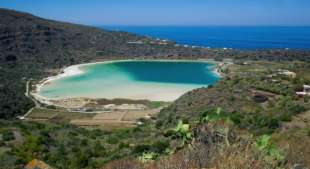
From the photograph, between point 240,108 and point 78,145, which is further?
point 240,108

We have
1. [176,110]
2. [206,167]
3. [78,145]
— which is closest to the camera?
[206,167]

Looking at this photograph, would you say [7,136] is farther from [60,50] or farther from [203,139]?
[60,50]

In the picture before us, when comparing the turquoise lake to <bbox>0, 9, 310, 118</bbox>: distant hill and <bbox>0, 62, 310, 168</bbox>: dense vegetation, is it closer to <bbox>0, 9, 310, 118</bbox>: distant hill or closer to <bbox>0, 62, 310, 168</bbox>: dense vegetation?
<bbox>0, 9, 310, 118</bbox>: distant hill

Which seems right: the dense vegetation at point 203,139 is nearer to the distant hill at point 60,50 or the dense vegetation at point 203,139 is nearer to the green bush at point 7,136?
the green bush at point 7,136

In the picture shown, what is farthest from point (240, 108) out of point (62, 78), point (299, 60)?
point (299, 60)

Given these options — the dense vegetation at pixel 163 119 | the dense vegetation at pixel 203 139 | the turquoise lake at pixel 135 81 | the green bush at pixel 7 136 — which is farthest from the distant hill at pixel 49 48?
the green bush at pixel 7 136

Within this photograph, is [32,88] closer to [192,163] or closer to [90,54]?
[90,54]

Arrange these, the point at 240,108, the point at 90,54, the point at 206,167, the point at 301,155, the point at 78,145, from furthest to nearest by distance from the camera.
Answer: the point at 90,54 → the point at 240,108 → the point at 78,145 → the point at 301,155 → the point at 206,167

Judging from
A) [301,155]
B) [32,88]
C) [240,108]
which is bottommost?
[32,88]
